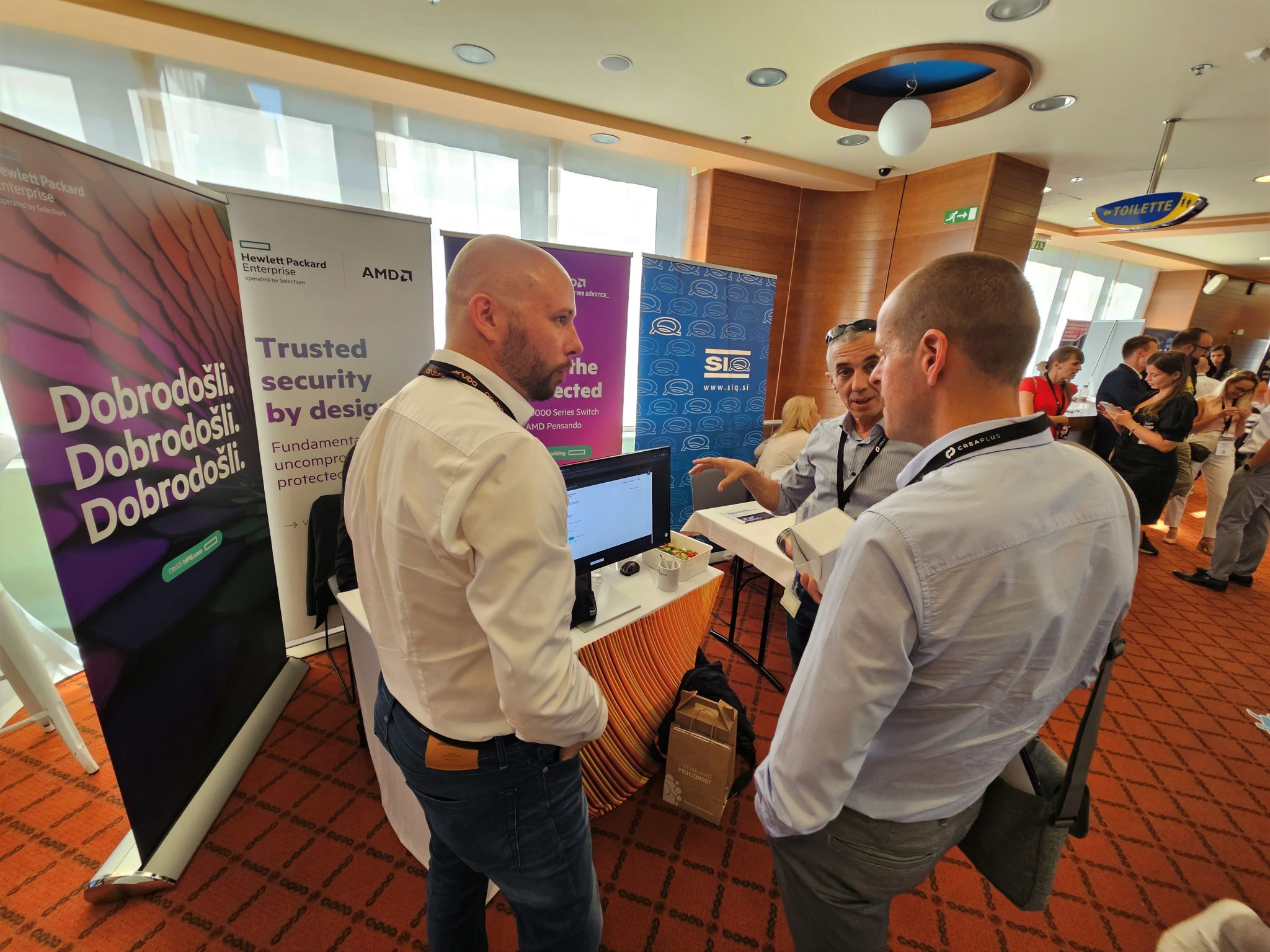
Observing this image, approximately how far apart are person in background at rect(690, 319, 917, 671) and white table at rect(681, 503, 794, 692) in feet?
1.12

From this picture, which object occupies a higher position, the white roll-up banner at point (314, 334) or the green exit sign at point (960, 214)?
the green exit sign at point (960, 214)

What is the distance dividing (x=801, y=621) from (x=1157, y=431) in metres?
4.11

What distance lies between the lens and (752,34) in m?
2.64

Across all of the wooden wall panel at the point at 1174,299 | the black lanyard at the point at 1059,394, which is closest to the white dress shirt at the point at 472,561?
the black lanyard at the point at 1059,394

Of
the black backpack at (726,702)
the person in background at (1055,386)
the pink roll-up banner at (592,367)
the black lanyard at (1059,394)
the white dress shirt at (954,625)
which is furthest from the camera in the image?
the black lanyard at (1059,394)

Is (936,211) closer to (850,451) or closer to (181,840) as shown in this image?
(850,451)

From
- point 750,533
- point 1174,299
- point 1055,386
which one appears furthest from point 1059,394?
point 1174,299

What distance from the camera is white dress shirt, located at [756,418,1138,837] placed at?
687 millimetres

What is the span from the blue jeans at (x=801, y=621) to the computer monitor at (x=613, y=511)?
0.53 meters

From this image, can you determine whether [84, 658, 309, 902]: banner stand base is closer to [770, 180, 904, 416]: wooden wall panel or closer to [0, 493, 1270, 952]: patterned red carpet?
[0, 493, 1270, 952]: patterned red carpet

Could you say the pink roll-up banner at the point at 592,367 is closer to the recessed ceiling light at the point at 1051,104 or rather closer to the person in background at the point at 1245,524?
the recessed ceiling light at the point at 1051,104

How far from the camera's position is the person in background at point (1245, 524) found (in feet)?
12.0

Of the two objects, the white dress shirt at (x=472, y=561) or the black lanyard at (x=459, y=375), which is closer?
the white dress shirt at (x=472, y=561)

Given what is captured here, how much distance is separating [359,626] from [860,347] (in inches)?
72.6
